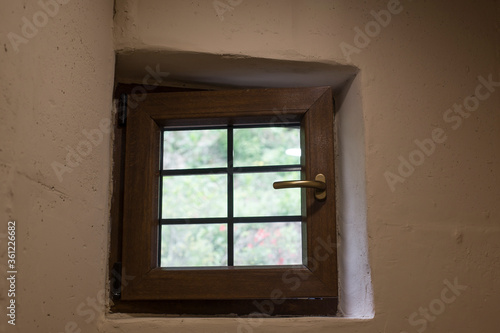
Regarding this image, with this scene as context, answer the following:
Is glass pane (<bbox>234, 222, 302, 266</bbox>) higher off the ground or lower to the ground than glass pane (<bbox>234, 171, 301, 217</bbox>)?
lower

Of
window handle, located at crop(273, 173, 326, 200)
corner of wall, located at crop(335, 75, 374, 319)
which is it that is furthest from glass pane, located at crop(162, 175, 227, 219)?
corner of wall, located at crop(335, 75, 374, 319)

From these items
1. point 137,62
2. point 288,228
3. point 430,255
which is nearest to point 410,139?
point 430,255

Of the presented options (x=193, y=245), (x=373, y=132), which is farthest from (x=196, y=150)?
(x=373, y=132)

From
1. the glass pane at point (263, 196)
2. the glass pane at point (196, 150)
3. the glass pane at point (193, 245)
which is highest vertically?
the glass pane at point (196, 150)

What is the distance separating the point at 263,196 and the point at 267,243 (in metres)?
0.13

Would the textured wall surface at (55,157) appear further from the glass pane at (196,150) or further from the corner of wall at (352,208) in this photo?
the corner of wall at (352,208)

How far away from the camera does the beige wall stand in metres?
0.99

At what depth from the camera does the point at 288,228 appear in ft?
4.53

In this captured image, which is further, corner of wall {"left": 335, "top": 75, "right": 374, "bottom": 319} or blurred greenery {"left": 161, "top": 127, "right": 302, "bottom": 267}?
blurred greenery {"left": 161, "top": 127, "right": 302, "bottom": 267}

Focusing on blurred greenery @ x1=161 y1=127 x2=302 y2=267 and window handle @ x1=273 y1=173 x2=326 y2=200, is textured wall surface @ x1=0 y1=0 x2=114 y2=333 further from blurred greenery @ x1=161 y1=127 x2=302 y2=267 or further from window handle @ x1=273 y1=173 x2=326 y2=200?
window handle @ x1=273 y1=173 x2=326 y2=200

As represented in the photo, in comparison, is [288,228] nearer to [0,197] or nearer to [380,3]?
[380,3]

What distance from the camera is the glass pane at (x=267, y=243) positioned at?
1.37 meters

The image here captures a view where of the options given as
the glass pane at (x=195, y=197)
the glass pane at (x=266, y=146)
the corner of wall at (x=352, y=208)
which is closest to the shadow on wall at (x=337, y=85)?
the corner of wall at (x=352, y=208)

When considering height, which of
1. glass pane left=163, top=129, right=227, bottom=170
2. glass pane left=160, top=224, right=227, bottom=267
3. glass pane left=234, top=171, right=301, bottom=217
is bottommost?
glass pane left=160, top=224, right=227, bottom=267
